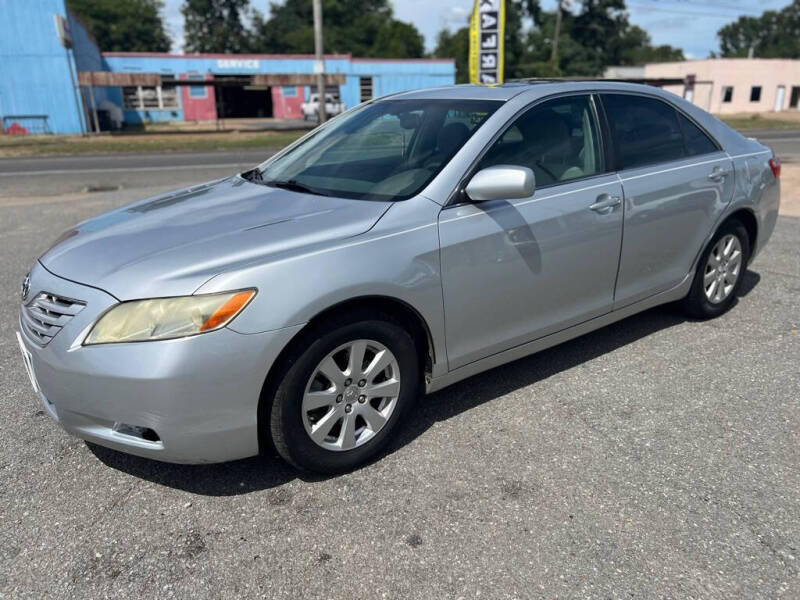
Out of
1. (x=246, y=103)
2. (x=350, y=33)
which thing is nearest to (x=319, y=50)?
(x=246, y=103)

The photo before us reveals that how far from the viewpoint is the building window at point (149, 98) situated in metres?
41.6

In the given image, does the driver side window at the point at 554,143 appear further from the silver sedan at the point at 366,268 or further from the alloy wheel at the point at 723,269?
the alloy wheel at the point at 723,269

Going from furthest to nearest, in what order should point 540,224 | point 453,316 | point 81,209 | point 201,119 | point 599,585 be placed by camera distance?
point 201,119
point 81,209
point 540,224
point 453,316
point 599,585

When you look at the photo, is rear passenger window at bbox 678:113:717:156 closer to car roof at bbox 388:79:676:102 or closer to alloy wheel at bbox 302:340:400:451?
car roof at bbox 388:79:676:102

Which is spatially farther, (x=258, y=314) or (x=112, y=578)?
(x=258, y=314)

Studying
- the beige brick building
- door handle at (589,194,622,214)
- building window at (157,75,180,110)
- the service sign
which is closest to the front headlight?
door handle at (589,194,622,214)

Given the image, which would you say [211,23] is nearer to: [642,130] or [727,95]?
[727,95]

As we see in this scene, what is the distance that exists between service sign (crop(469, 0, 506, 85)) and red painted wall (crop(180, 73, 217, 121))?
34.6m

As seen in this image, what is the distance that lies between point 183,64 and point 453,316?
43.1 meters

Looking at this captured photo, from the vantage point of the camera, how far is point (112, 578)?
7.51 feet

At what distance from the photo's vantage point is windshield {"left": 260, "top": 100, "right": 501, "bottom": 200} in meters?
3.19

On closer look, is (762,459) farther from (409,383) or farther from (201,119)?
(201,119)

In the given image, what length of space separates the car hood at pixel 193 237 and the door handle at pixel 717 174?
2552 mm

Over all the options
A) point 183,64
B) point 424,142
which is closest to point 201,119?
point 183,64
